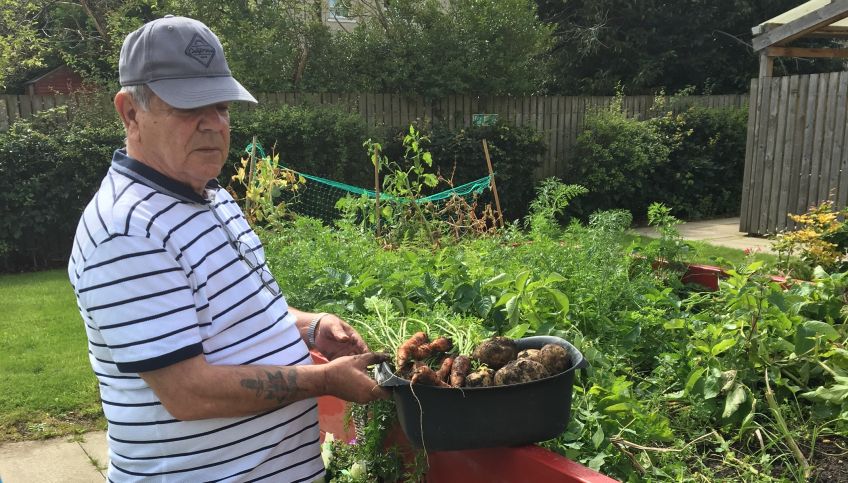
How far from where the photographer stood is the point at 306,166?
9297mm

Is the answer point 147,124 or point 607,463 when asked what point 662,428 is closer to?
point 607,463

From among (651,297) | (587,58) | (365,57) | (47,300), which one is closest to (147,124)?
(651,297)

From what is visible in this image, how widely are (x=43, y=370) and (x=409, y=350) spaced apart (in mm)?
4136

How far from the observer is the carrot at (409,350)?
6.07 feet

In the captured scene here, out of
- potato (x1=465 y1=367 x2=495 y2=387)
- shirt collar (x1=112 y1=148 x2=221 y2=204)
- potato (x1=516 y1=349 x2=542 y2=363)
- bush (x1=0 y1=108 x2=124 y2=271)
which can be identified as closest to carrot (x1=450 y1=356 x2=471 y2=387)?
potato (x1=465 y1=367 x2=495 y2=387)

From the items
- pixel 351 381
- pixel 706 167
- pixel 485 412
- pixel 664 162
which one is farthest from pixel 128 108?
pixel 706 167

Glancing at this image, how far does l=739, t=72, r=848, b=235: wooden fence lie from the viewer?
841 cm

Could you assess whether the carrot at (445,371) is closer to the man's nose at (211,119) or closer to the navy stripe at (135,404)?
the navy stripe at (135,404)

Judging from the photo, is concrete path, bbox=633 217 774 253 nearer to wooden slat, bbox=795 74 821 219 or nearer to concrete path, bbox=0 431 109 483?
wooden slat, bbox=795 74 821 219

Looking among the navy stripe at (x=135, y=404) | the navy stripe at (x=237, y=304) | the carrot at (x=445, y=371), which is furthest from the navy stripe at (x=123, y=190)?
the carrot at (x=445, y=371)

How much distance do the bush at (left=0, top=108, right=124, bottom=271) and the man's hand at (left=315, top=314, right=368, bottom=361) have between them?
6893 mm

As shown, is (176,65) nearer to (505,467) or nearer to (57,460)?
(505,467)

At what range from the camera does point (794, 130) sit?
29.2 ft

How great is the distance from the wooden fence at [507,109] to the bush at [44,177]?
2.85m
